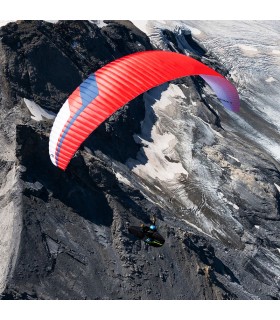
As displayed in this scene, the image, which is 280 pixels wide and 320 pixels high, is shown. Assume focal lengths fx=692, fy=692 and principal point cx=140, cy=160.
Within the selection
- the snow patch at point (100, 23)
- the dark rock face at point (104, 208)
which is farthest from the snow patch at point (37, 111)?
the snow patch at point (100, 23)

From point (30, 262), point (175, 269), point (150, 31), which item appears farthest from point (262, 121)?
point (30, 262)

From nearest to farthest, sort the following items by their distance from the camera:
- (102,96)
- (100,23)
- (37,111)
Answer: (102,96)
(37,111)
(100,23)

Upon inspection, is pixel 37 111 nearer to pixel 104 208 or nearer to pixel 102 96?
pixel 104 208

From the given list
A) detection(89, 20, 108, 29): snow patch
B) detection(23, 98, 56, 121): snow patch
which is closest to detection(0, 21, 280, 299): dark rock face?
detection(23, 98, 56, 121): snow patch

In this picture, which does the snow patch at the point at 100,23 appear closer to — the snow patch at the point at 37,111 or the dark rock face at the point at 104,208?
the dark rock face at the point at 104,208

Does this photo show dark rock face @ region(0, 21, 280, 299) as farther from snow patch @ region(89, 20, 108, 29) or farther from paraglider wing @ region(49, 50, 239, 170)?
paraglider wing @ region(49, 50, 239, 170)

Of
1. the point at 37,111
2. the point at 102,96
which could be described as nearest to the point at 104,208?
the point at 37,111

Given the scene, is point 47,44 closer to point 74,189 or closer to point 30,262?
point 74,189
